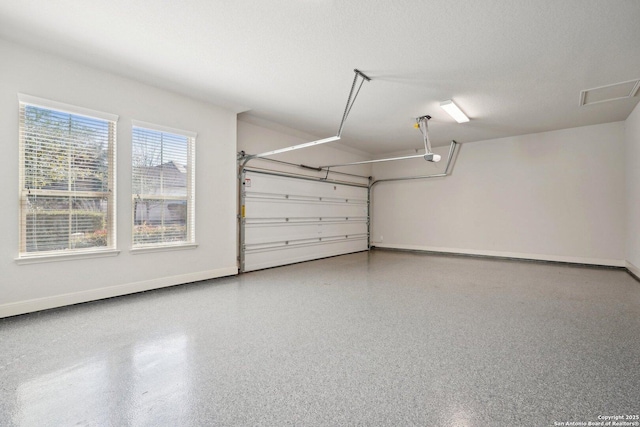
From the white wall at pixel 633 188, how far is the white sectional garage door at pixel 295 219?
16.9 feet

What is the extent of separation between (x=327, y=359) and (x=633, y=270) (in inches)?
223

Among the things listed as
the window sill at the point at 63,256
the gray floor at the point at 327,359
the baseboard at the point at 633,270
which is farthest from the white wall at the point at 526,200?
the window sill at the point at 63,256

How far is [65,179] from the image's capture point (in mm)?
3197

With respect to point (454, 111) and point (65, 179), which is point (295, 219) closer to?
point (454, 111)

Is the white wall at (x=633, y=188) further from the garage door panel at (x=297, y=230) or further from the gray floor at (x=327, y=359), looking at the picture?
the garage door panel at (x=297, y=230)

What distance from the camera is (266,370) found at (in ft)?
6.39

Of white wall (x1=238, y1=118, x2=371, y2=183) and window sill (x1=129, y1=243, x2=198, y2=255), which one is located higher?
white wall (x1=238, y1=118, x2=371, y2=183)

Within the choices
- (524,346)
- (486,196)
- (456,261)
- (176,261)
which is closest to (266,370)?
(524,346)

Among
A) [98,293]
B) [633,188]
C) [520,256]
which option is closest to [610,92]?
[633,188]

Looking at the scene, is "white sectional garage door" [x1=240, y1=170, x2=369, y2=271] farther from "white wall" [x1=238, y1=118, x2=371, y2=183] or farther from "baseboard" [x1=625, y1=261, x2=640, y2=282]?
"baseboard" [x1=625, y1=261, x2=640, y2=282]

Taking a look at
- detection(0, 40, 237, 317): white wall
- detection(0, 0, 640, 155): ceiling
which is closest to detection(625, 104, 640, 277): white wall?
detection(0, 0, 640, 155): ceiling

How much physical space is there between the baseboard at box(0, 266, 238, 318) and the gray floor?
0.10 m

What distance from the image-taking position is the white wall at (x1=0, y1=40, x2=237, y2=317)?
2.87m

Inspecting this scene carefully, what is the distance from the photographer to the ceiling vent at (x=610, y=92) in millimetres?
3813
